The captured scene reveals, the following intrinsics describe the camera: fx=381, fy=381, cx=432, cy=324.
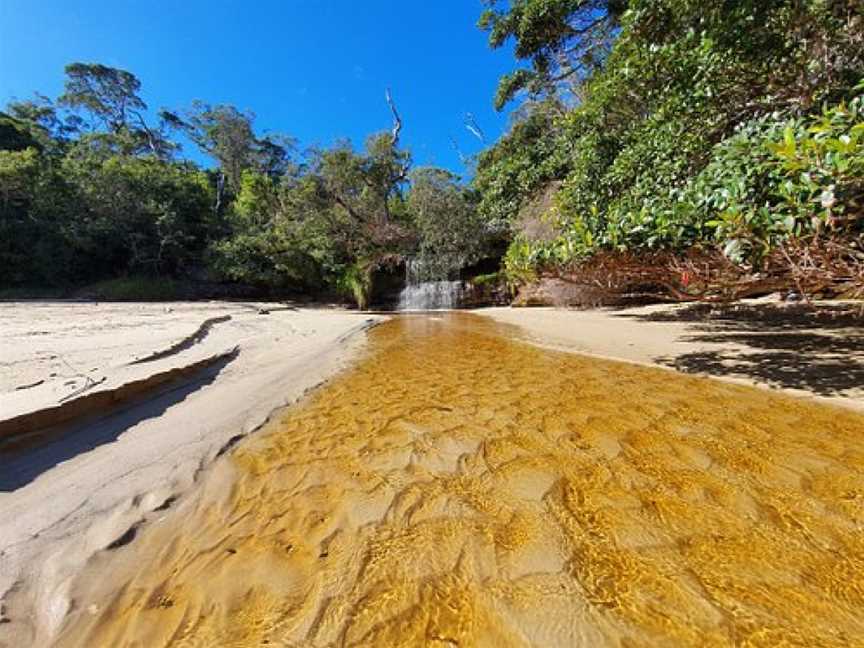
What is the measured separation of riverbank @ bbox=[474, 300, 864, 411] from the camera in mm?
4320

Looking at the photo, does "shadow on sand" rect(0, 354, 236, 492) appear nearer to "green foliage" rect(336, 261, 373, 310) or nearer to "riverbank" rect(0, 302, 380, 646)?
"riverbank" rect(0, 302, 380, 646)

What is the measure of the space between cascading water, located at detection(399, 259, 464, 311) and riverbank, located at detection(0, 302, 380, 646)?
10442 millimetres

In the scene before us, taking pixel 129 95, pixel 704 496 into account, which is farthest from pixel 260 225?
pixel 129 95

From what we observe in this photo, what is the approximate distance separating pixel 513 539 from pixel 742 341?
6.29 meters

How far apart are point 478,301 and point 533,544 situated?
14.7 meters

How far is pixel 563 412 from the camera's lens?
3.75 metres

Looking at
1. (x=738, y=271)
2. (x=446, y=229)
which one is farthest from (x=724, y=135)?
(x=446, y=229)

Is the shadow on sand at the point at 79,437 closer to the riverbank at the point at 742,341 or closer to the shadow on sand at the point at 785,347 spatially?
the riverbank at the point at 742,341

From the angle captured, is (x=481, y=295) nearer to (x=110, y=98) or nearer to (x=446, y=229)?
(x=446, y=229)

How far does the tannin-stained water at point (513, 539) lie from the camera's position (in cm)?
150

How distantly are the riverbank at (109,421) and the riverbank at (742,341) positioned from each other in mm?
4690

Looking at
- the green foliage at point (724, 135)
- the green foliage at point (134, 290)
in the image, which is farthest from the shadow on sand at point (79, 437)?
the green foliage at point (134, 290)

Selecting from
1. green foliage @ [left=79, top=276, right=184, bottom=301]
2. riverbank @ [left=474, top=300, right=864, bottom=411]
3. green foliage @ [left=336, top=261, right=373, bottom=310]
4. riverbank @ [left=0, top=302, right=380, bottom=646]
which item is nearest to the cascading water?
green foliage @ [left=336, top=261, right=373, bottom=310]

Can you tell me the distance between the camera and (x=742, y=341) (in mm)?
6184
